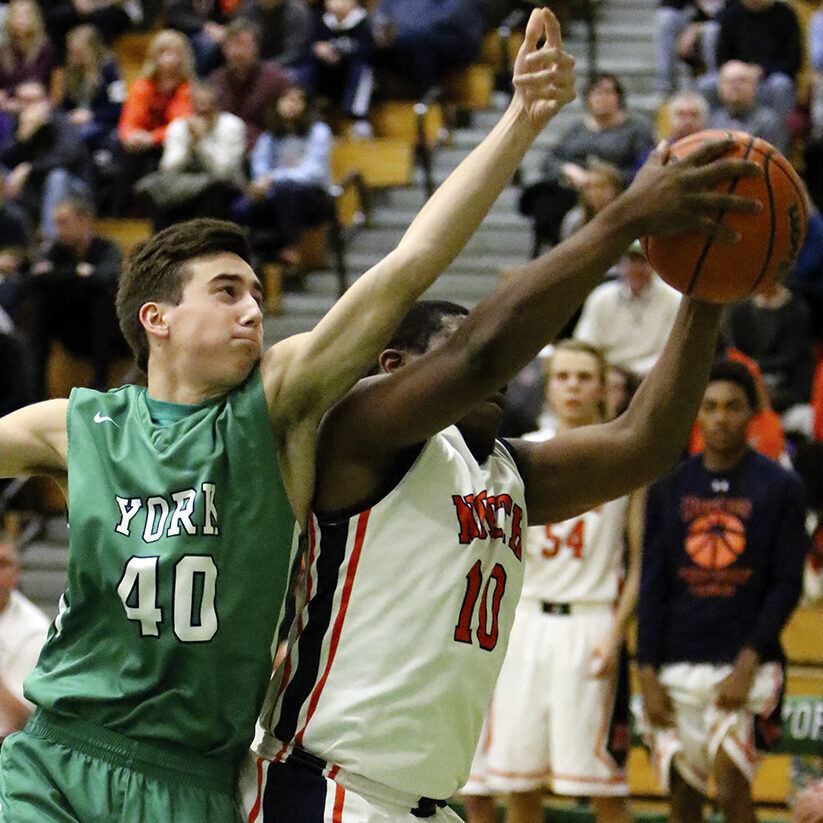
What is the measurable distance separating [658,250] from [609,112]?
6.55 meters

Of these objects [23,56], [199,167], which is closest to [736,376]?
[199,167]

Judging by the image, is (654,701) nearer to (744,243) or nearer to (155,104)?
(744,243)

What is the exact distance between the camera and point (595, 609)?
648 centimetres

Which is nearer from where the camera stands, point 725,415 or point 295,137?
point 725,415

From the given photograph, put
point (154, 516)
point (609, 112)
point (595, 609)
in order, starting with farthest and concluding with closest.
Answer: point (609, 112)
point (595, 609)
point (154, 516)

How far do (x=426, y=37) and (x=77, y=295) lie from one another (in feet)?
11.3

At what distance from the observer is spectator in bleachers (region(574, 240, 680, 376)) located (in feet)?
26.1

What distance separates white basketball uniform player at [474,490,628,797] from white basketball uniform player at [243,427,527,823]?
3.24 m

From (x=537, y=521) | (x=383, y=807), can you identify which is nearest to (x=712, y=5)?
(x=537, y=521)

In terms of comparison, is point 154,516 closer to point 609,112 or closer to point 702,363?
point 702,363

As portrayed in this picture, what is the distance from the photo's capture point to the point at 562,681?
20.9 ft

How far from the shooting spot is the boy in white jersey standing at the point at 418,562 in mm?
2883

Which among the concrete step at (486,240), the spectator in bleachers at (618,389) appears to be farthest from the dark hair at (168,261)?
the concrete step at (486,240)

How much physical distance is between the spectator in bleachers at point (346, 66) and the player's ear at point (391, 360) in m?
7.97
